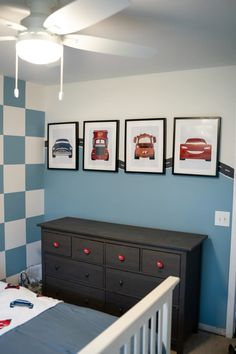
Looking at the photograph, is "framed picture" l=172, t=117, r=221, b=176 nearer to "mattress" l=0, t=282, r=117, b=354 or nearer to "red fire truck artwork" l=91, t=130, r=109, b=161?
"red fire truck artwork" l=91, t=130, r=109, b=161

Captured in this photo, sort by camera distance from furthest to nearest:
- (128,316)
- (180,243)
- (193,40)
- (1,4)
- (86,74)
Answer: (86,74)
(180,243)
(193,40)
(1,4)
(128,316)

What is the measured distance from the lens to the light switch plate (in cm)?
264

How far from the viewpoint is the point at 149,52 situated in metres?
1.68

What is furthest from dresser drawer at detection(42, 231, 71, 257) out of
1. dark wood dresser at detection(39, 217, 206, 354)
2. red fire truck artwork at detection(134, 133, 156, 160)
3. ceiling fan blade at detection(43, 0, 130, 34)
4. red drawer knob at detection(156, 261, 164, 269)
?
ceiling fan blade at detection(43, 0, 130, 34)

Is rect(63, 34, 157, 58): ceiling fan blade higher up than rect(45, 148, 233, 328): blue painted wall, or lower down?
higher up

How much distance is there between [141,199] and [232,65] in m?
1.39

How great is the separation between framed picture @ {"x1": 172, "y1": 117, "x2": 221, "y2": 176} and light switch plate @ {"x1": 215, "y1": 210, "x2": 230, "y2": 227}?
0.33 metres

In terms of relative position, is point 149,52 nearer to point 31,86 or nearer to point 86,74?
point 86,74

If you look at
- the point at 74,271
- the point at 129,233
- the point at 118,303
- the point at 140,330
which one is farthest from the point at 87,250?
the point at 140,330

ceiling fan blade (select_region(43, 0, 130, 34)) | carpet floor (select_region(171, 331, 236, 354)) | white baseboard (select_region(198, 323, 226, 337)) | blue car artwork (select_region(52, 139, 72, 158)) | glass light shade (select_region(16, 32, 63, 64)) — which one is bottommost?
carpet floor (select_region(171, 331, 236, 354))

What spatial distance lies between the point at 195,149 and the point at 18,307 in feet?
5.94

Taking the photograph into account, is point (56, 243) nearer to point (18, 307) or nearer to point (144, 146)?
point (18, 307)

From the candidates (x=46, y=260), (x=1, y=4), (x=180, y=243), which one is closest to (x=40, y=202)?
(x=46, y=260)

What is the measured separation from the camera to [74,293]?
113 inches
